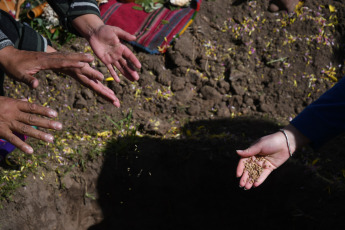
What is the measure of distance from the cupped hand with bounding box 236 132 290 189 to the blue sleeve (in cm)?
16

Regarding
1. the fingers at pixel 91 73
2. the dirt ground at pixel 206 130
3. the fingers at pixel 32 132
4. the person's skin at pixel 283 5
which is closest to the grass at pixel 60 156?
the dirt ground at pixel 206 130

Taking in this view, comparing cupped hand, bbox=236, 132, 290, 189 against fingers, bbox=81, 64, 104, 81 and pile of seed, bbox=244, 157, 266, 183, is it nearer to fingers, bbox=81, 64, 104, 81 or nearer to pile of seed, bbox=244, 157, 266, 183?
pile of seed, bbox=244, 157, 266, 183

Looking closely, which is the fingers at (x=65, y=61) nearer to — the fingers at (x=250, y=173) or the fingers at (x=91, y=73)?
the fingers at (x=91, y=73)

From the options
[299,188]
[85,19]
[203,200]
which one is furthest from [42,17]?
[299,188]

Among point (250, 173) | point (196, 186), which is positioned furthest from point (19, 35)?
point (250, 173)

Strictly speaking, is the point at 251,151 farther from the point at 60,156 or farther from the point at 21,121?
the point at 60,156

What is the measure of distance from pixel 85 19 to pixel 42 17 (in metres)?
1.40

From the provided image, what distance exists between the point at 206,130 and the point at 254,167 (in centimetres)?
81

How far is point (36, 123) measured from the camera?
163 centimetres

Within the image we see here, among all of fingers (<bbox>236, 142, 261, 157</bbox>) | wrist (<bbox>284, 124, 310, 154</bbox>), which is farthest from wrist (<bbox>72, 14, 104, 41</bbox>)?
wrist (<bbox>284, 124, 310, 154</bbox>)

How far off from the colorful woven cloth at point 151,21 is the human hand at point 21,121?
1576mm

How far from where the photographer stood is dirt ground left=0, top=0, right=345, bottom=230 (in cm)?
232

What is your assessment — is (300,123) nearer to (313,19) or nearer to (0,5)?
(313,19)

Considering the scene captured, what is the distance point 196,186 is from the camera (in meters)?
2.49
